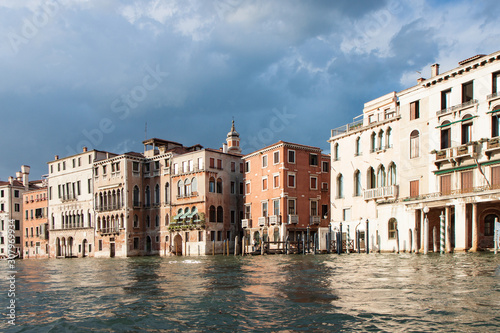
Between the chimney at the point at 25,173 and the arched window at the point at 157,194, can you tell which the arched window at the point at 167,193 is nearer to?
the arched window at the point at 157,194

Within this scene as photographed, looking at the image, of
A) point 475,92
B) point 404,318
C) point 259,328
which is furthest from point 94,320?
point 475,92

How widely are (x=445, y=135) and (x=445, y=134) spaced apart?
0.20 feet

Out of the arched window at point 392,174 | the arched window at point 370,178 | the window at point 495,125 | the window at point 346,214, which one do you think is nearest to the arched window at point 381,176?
the arched window at point 392,174

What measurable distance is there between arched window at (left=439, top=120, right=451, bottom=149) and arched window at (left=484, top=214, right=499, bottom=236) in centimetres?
478

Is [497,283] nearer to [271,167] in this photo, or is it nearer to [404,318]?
[404,318]

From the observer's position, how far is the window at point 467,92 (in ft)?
96.1

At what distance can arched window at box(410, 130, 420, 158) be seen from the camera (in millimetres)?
32688

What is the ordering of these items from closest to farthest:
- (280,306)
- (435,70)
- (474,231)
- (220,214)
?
(280,306)
(474,231)
(435,70)
(220,214)

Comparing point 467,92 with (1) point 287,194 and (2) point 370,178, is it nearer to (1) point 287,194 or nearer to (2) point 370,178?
(2) point 370,178

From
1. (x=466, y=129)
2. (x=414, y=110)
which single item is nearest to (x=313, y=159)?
(x=414, y=110)

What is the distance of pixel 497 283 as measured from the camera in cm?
1223

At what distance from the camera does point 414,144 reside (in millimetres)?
32969

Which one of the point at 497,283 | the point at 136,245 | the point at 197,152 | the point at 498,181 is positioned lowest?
the point at 136,245

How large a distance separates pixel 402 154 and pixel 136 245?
31.6 m
